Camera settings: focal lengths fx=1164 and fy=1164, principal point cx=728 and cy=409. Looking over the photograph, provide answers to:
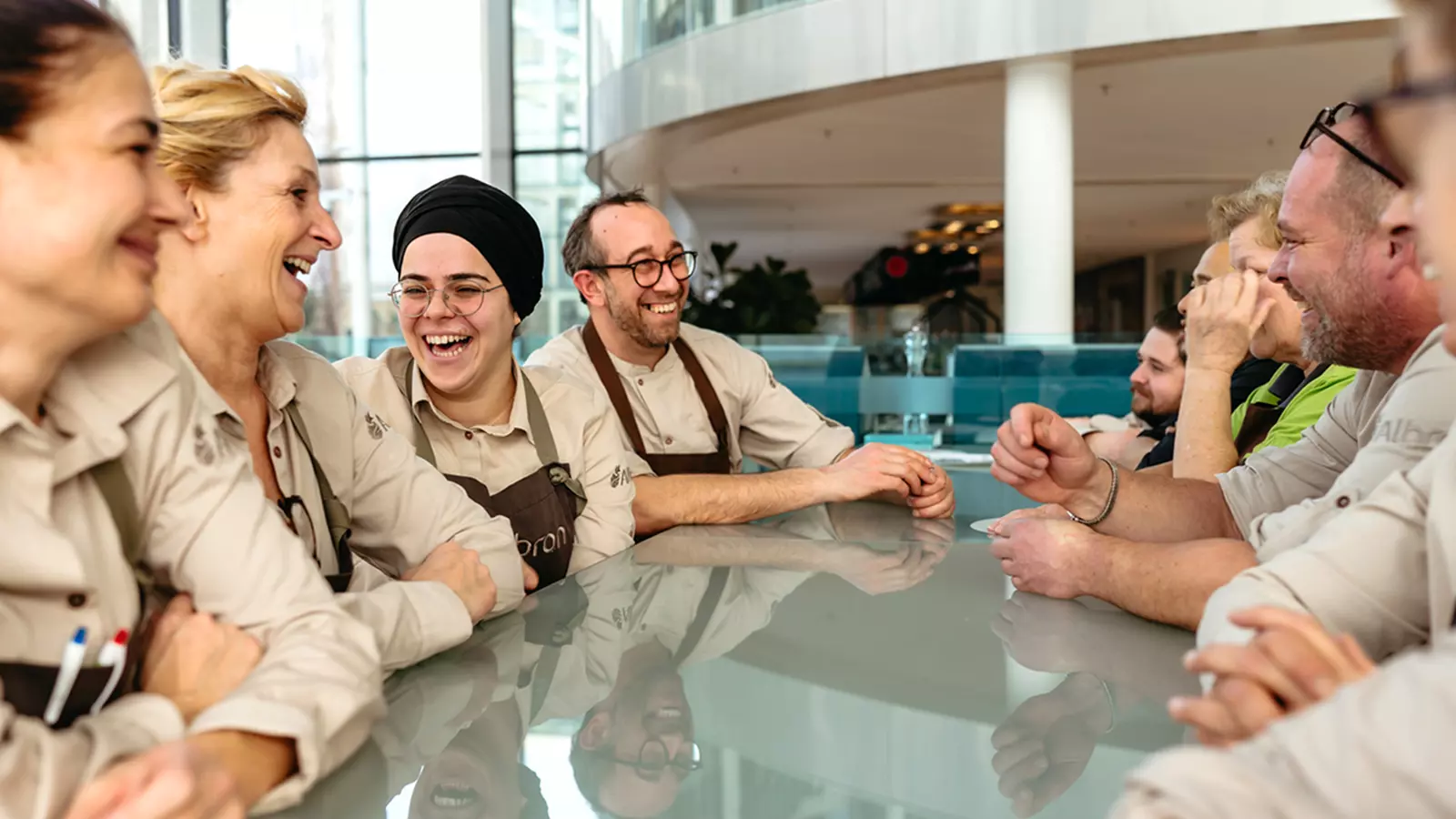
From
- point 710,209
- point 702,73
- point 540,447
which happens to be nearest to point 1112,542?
point 540,447

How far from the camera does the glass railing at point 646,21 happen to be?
9555 mm

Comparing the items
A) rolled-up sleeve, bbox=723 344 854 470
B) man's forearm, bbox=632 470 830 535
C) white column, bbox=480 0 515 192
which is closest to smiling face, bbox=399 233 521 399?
man's forearm, bbox=632 470 830 535

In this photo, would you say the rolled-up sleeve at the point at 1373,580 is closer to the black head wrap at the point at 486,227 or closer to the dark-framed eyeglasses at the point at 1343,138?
the dark-framed eyeglasses at the point at 1343,138

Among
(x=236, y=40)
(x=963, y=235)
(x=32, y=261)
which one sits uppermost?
(x=236, y=40)

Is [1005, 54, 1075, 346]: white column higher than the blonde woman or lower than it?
higher

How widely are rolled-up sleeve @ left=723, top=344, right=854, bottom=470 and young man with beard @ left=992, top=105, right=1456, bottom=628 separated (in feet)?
4.24

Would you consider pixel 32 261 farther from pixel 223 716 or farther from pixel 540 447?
pixel 540 447

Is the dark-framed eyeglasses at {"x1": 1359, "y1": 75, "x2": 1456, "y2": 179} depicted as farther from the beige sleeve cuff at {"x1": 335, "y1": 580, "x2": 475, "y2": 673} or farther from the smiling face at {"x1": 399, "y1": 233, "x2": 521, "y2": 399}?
the smiling face at {"x1": 399, "y1": 233, "x2": 521, "y2": 399}

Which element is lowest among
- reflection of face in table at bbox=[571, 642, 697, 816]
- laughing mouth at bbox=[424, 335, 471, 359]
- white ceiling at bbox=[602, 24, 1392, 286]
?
reflection of face in table at bbox=[571, 642, 697, 816]

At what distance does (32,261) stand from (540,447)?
1.40 meters

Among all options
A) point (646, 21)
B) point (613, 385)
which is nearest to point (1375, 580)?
point (613, 385)

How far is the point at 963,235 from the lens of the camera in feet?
64.3

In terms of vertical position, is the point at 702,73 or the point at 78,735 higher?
the point at 702,73

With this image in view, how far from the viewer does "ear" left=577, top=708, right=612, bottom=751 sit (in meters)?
0.98
